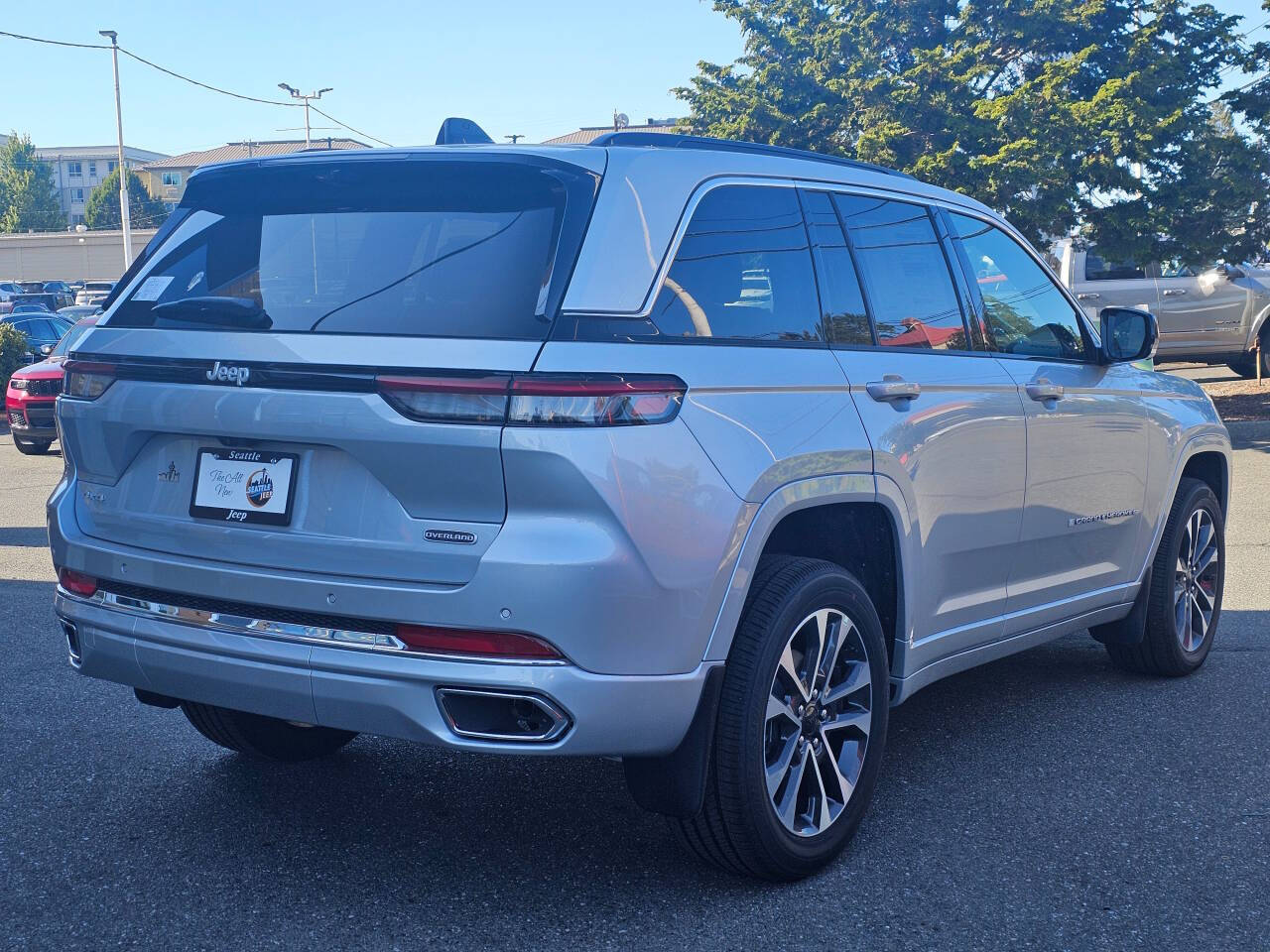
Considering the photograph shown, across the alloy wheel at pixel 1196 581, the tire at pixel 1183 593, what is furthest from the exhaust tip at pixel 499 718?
the alloy wheel at pixel 1196 581

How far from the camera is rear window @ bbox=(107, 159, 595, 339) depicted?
3.14 meters

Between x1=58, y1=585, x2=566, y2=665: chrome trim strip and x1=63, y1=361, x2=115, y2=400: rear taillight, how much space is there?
1.70 ft

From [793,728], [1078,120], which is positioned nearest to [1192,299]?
[1078,120]

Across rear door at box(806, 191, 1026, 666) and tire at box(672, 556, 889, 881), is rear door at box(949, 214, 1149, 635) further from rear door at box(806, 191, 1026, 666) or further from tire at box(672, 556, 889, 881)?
tire at box(672, 556, 889, 881)

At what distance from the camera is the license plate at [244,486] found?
3.23m

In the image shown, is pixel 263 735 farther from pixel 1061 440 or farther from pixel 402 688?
pixel 1061 440

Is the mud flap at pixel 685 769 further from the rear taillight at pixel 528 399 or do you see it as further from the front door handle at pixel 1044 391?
the front door handle at pixel 1044 391

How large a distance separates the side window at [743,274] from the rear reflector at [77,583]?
165cm

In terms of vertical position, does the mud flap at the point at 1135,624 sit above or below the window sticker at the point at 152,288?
below

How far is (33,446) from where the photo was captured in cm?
1557

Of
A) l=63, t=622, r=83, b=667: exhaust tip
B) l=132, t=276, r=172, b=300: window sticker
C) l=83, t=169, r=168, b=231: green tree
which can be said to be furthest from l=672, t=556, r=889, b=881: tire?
l=83, t=169, r=168, b=231: green tree

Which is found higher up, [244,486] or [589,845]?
[244,486]

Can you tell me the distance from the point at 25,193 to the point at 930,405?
404 ft

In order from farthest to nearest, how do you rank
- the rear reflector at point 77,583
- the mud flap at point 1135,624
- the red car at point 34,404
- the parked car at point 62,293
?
the parked car at point 62,293 < the red car at point 34,404 < the mud flap at point 1135,624 < the rear reflector at point 77,583
